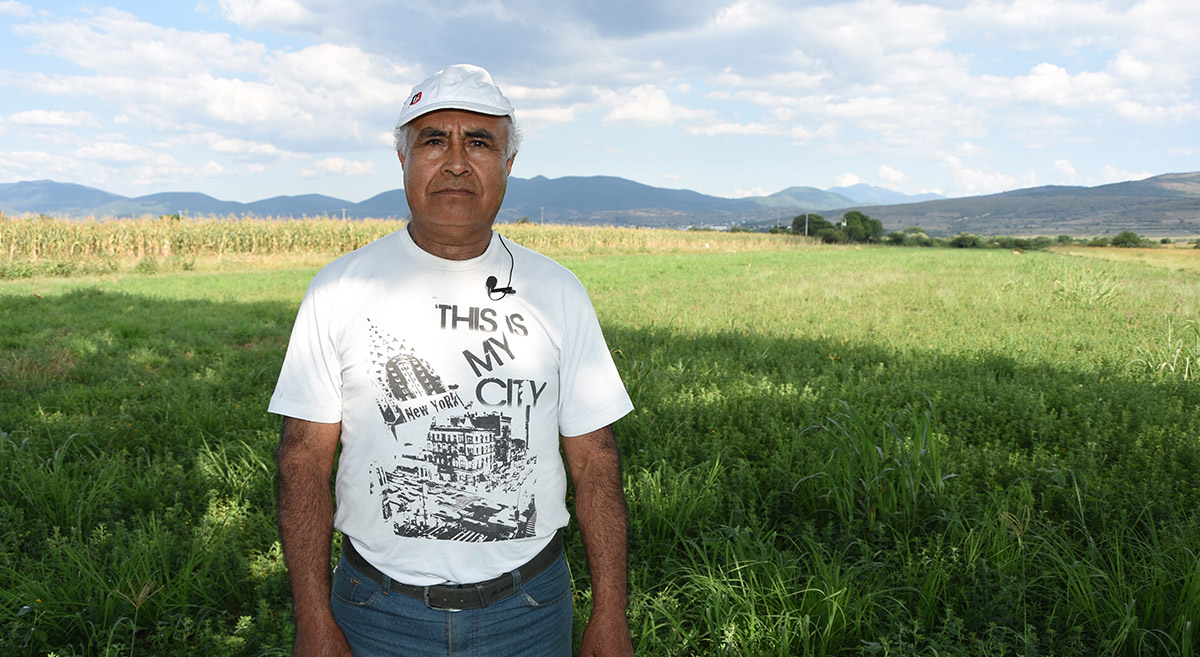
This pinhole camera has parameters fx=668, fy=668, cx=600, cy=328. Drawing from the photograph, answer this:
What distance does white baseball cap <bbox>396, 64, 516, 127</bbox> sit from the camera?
5.46ft

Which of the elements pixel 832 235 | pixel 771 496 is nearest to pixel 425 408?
pixel 771 496

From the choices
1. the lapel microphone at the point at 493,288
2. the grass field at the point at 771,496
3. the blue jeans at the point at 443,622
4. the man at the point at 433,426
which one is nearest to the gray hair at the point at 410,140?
the man at the point at 433,426

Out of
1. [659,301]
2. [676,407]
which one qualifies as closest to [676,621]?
[676,407]

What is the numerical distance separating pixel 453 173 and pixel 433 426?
645mm

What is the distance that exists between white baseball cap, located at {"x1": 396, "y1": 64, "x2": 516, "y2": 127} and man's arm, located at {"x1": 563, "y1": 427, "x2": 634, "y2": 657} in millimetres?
920

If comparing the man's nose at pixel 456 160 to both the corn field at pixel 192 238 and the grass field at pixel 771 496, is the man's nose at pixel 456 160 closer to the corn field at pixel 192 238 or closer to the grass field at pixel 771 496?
the grass field at pixel 771 496

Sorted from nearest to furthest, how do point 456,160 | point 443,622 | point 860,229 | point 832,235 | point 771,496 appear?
point 443,622, point 456,160, point 771,496, point 832,235, point 860,229

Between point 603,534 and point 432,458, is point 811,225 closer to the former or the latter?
point 603,534

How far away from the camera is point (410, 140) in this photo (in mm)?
1764

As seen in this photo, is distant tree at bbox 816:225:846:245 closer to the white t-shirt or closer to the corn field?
the corn field

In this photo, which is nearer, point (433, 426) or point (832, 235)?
point (433, 426)

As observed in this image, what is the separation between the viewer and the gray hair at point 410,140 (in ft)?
5.81

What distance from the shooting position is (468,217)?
5.62ft

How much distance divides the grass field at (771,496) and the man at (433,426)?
4.71ft
